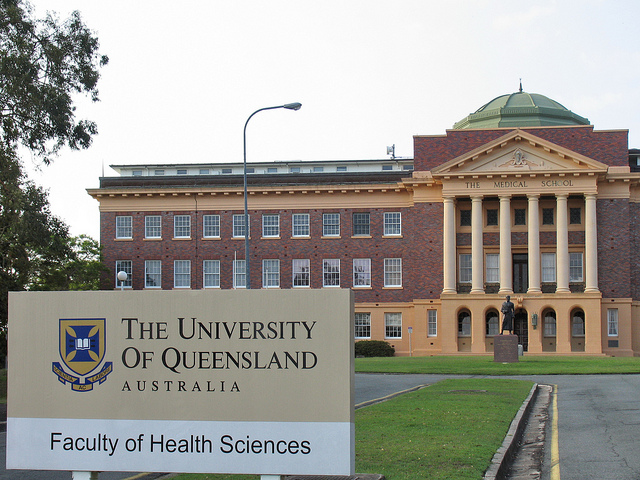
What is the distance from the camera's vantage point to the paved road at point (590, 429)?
11.3 meters

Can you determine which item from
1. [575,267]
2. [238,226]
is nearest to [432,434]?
[575,267]

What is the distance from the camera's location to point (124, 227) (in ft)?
207

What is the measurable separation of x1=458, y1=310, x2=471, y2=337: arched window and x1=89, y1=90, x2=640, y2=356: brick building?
3.2 inches

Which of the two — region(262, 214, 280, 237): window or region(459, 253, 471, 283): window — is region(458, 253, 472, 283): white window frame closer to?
region(459, 253, 471, 283): window

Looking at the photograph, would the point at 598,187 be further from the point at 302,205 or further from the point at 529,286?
the point at 302,205

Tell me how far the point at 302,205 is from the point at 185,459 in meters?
55.3

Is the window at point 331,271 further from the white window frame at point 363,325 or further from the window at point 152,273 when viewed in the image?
the window at point 152,273

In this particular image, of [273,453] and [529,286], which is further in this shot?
[529,286]

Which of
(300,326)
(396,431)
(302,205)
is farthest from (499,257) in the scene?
(300,326)

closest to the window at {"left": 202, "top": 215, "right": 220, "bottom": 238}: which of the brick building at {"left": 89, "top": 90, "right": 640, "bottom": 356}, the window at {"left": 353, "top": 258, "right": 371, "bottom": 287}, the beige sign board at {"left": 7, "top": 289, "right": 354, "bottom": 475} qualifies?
the brick building at {"left": 89, "top": 90, "right": 640, "bottom": 356}

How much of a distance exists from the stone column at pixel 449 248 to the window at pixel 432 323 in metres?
2.19

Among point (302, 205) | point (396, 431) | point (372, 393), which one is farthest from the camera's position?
point (302, 205)

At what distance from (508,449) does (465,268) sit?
4813 cm

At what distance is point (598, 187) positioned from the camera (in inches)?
2286
